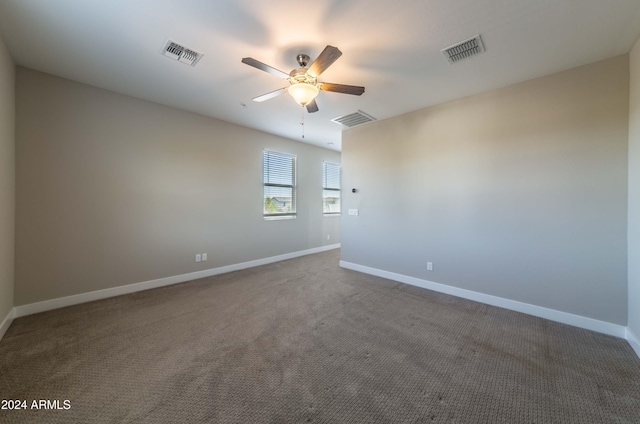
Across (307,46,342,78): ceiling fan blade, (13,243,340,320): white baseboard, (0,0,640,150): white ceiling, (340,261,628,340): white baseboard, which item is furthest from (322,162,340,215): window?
(307,46,342,78): ceiling fan blade

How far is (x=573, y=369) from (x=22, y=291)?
18.3 feet

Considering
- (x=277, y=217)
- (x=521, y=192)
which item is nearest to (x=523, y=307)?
(x=521, y=192)

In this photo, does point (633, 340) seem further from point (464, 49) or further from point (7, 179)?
point (7, 179)

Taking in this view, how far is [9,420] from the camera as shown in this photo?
141cm

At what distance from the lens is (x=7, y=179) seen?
2.44 meters

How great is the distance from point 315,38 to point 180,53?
4.61 feet

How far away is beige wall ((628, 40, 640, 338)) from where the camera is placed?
2.16 meters

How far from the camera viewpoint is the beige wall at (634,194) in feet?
7.09

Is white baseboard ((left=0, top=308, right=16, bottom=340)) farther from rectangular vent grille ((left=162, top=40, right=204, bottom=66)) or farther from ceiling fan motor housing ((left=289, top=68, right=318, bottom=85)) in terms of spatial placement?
ceiling fan motor housing ((left=289, top=68, right=318, bottom=85))

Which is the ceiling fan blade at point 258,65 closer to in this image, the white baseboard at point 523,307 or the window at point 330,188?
the white baseboard at point 523,307

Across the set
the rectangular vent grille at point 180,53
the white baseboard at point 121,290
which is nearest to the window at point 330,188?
the white baseboard at point 121,290

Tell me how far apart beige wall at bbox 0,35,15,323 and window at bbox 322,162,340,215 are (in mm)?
5134

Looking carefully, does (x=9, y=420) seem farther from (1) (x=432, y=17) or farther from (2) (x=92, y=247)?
(1) (x=432, y=17)

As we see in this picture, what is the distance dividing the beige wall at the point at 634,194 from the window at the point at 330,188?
198 inches
